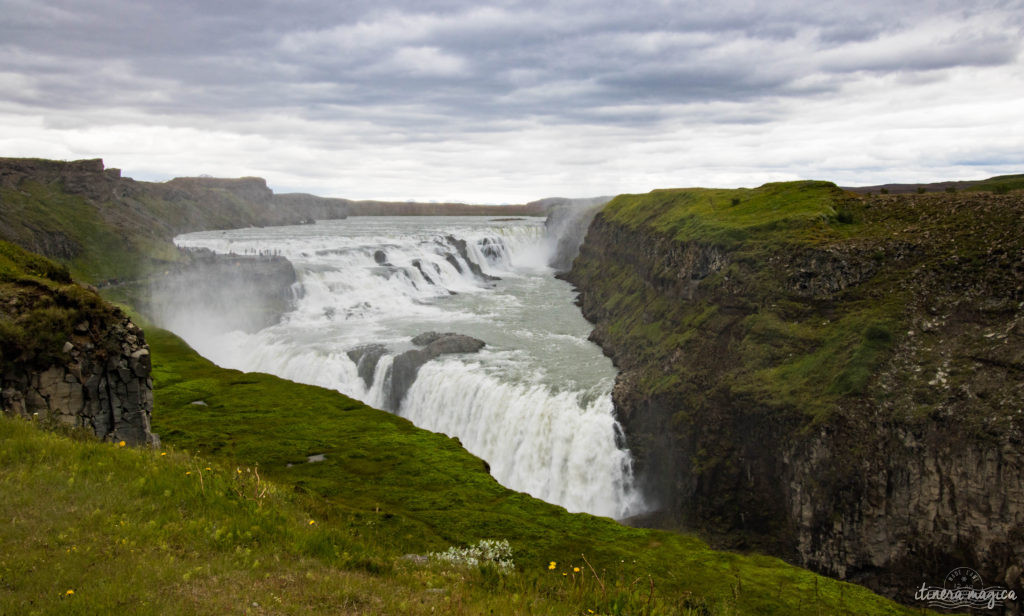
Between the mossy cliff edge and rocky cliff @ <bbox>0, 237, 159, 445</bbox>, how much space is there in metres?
18.0

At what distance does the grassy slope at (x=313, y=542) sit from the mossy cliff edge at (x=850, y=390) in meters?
6.75

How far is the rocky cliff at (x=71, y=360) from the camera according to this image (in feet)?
37.9

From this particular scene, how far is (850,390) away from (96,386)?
21249 millimetres

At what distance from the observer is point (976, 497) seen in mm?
16625

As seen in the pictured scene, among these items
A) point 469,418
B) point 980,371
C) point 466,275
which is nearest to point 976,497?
point 980,371

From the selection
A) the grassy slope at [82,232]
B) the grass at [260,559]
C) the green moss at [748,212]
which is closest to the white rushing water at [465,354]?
the green moss at [748,212]

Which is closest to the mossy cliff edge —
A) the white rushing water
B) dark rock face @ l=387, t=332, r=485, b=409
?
the white rushing water

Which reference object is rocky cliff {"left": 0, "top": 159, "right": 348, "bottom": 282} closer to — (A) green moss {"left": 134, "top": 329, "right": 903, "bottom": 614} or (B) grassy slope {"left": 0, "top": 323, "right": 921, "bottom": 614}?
(A) green moss {"left": 134, "top": 329, "right": 903, "bottom": 614}

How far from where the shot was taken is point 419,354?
34250mm

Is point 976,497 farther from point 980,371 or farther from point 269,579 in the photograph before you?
point 269,579

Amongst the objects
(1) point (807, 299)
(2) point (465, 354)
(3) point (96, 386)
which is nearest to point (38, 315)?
(3) point (96, 386)

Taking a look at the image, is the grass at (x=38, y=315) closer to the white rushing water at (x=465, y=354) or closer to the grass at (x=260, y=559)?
the grass at (x=260, y=559)

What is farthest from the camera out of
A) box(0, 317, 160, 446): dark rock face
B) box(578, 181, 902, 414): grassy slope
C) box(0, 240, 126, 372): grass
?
box(578, 181, 902, 414): grassy slope

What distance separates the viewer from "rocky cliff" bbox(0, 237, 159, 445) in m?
11.6
